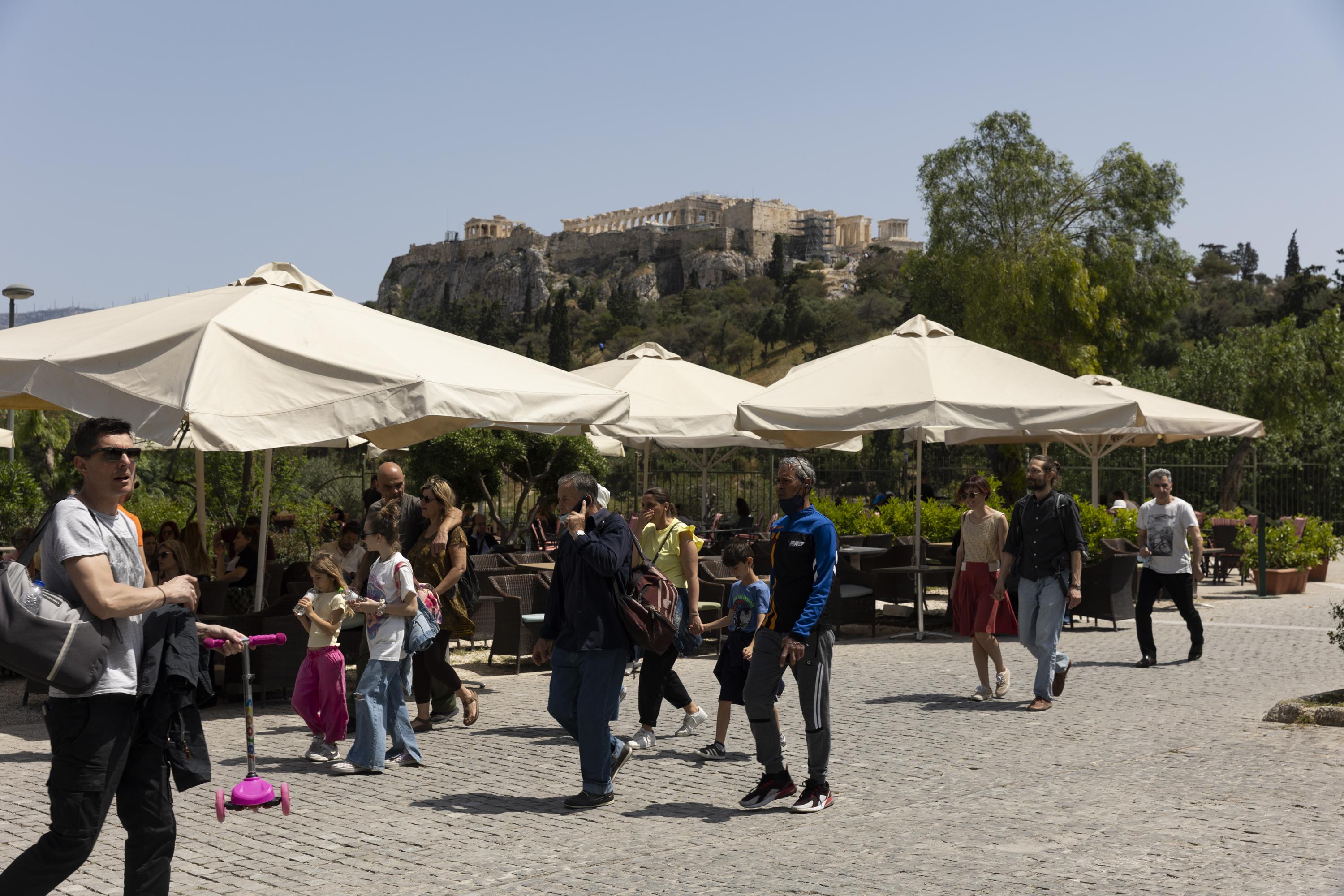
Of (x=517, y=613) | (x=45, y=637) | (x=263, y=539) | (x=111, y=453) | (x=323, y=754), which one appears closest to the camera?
(x=45, y=637)

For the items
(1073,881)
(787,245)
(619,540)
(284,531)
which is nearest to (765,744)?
(619,540)

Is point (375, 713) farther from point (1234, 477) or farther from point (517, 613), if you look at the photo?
point (1234, 477)

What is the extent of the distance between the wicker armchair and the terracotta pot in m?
10.5

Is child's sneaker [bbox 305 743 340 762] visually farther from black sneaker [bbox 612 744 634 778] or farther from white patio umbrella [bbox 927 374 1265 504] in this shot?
white patio umbrella [bbox 927 374 1265 504]

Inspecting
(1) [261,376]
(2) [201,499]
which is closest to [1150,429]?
(2) [201,499]

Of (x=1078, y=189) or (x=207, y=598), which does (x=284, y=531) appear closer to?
(x=207, y=598)

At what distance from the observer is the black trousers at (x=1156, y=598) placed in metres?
9.98

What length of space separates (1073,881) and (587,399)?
5045 mm

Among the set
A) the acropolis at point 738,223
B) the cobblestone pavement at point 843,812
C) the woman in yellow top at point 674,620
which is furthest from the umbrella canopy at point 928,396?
the acropolis at point 738,223

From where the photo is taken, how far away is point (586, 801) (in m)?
5.76

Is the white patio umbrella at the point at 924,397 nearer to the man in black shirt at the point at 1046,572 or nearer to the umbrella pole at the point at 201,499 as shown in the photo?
the man in black shirt at the point at 1046,572

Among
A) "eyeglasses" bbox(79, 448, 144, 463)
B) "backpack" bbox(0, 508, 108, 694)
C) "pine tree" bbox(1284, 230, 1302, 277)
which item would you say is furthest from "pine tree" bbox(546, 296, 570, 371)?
"backpack" bbox(0, 508, 108, 694)

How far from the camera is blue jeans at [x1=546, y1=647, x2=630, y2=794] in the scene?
5754 millimetres

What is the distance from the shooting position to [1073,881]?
4578 millimetres
